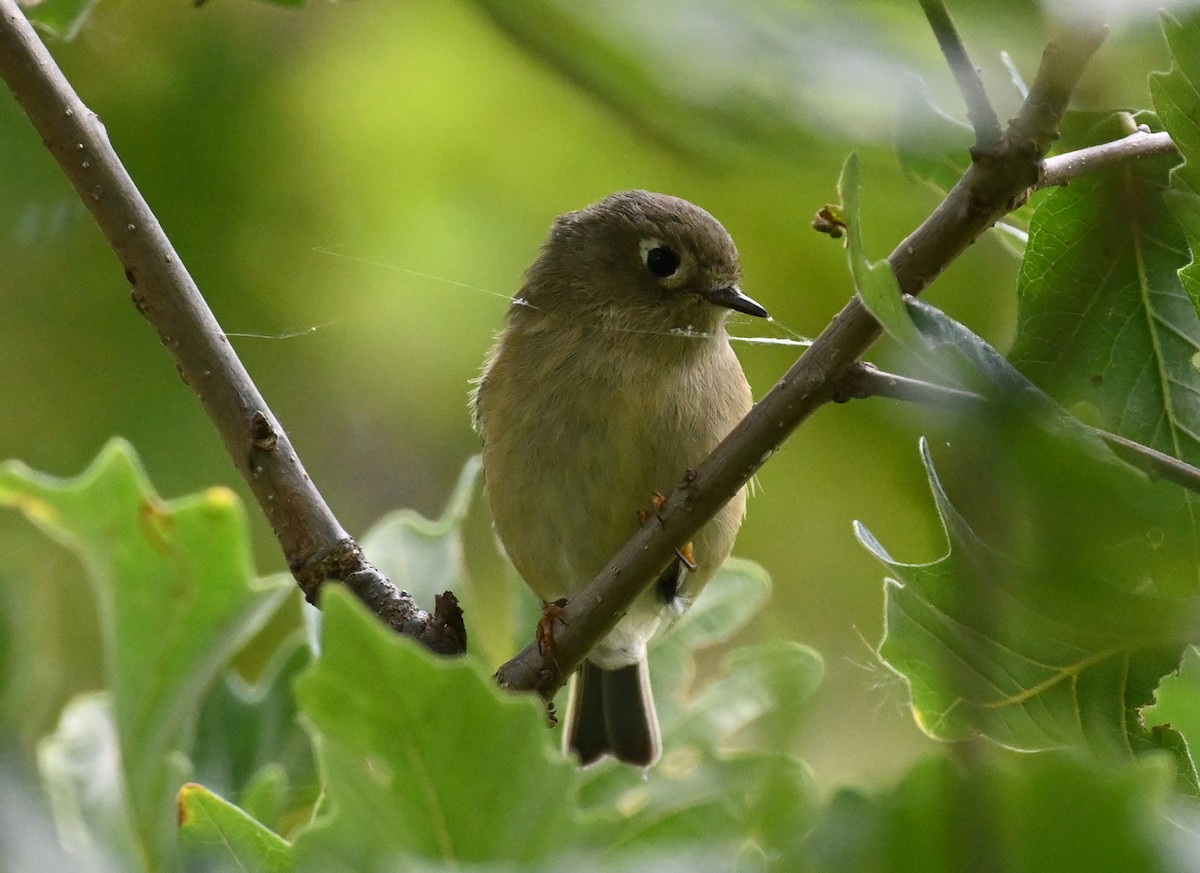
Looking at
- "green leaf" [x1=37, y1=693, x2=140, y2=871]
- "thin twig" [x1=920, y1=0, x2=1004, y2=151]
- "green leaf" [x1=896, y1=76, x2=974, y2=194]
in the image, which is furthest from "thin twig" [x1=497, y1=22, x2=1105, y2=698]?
"green leaf" [x1=37, y1=693, x2=140, y2=871]

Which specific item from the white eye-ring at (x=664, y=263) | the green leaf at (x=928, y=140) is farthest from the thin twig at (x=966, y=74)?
the white eye-ring at (x=664, y=263)

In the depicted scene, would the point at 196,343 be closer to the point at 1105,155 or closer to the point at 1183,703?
the point at 1105,155

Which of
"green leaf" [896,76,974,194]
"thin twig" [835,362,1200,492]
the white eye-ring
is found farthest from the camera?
the white eye-ring

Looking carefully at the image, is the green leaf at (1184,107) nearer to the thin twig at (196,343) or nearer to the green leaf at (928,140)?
the green leaf at (928,140)

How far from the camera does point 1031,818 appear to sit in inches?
33.1

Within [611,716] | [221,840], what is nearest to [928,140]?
[221,840]

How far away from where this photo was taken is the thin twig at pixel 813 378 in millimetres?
1470

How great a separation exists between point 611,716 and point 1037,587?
2.90 meters

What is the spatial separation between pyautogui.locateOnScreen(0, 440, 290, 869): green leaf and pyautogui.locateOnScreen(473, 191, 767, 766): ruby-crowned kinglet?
1.29m

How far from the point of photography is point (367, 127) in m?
3.88

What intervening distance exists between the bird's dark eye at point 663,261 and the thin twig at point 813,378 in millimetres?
1422

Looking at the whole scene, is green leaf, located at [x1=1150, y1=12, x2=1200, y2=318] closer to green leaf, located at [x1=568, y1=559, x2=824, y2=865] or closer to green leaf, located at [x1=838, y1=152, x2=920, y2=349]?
green leaf, located at [x1=838, y1=152, x2=920, y2=349]

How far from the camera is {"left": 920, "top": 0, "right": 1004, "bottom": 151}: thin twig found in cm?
134

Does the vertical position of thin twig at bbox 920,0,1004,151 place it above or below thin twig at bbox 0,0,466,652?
above
